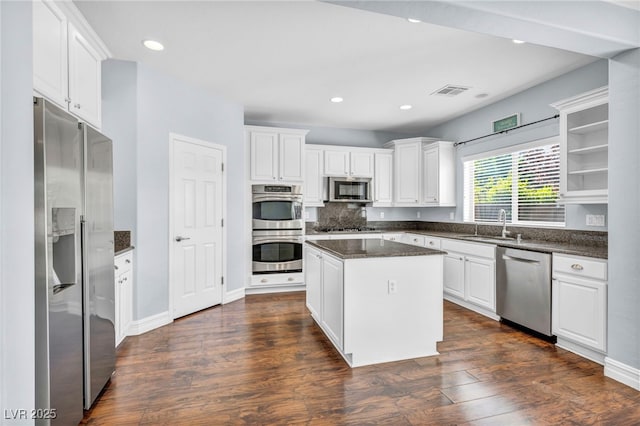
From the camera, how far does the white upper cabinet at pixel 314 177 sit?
5.13 meters

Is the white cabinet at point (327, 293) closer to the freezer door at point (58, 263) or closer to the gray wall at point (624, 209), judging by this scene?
the freezer door at point (58, 263)

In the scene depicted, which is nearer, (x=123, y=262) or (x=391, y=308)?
(x=391, y=308)

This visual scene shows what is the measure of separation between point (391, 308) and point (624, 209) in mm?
1824

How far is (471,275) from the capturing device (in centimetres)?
385

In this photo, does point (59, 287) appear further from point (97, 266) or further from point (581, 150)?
point (581, 150)

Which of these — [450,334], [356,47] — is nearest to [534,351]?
[450,334]

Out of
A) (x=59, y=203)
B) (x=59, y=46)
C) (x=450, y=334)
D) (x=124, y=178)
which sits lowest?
(x=450, y=334)

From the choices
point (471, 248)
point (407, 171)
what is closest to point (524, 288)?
point (471, 248)

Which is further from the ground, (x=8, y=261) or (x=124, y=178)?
(x=124, y=178)

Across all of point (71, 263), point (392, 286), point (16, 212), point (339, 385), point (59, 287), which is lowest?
point (339, 385)

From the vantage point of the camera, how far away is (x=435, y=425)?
1811 millimetres

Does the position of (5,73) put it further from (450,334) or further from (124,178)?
(450,334)

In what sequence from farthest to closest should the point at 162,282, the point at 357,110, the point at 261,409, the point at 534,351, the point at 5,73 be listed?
the point at 357,110 < the point at 162,282 < the point at 534,351 < the point at 261,409 < the point at 5,73

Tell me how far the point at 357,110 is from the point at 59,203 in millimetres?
3951
